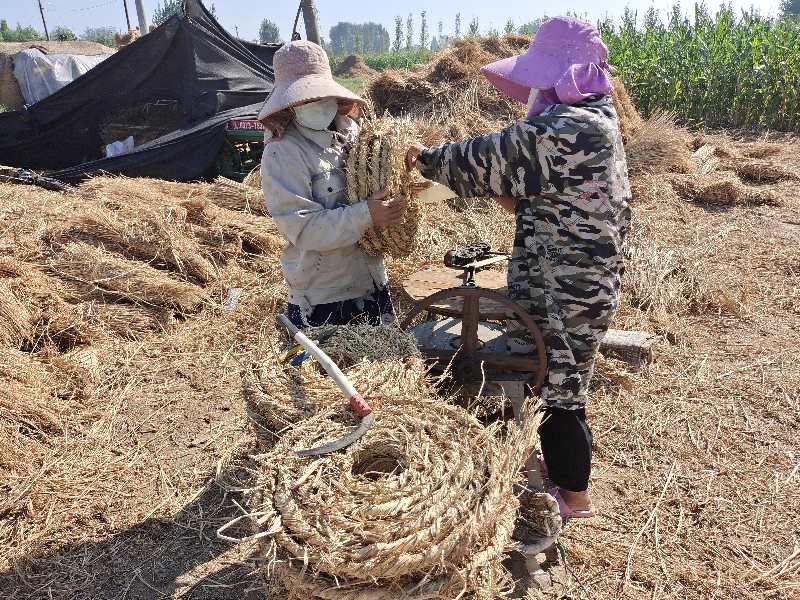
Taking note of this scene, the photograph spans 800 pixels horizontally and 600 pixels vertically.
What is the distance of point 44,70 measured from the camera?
658 inches

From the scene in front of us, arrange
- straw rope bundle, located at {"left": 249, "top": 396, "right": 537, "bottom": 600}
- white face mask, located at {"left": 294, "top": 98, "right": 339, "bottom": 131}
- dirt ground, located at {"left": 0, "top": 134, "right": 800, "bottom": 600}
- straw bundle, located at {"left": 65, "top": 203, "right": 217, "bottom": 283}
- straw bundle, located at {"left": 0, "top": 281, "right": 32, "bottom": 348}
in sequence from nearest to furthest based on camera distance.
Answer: straw rope bundle, located at {"left": 249, "top": 396, "right": 537, "bottom": 600} < white face mask, located at {"left": 294, "top": 98, "right": 339, "bottom": 131} < dirt ground, located at {"left": 0, "top": 134, "right": 800, "bottom": 600} < straw bundle, located at {"left": 0, "top": 281, "right": 32, "bottom": 348} < straw bundle, located at {"left": 65, "top": 203, "right": 217, "bottom": 283}

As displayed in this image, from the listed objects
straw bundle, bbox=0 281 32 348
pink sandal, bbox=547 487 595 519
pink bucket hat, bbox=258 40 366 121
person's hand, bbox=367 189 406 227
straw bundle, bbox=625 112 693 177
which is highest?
pink bucket hat, bbox=258 40 366 121

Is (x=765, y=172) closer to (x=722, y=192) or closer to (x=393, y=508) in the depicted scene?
(x=722, y=192)

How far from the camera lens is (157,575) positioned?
2822 mm

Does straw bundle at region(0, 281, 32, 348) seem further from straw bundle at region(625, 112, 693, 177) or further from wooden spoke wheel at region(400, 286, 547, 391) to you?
straw bundle at region(625, 112, 693, 177)

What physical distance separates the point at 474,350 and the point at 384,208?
0.73 meters

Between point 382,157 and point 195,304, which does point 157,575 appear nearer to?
point 382,157

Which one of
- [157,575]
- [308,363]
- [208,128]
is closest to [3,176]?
[208,128]

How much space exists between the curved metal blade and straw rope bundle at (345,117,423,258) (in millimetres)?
982

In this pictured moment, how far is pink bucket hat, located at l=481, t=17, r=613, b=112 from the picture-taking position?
212cm

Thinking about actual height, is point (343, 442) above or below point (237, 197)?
above

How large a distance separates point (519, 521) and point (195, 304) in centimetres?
356

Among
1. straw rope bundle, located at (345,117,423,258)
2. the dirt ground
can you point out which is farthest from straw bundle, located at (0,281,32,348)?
straw rope bundle, located at (345,117,423,258)

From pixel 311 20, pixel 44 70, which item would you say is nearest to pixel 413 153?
pixel 311 20
